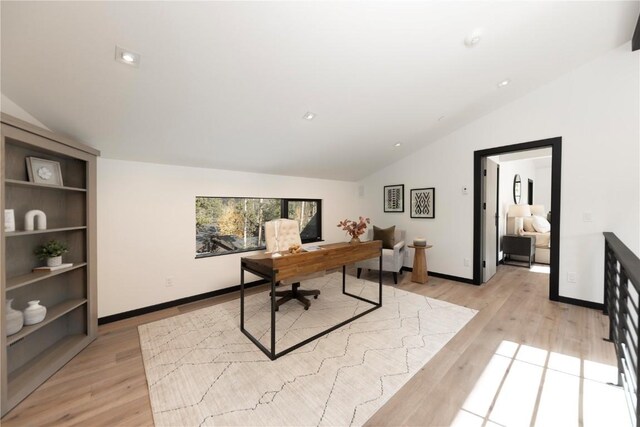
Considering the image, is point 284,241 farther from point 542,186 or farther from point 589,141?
point 542,186

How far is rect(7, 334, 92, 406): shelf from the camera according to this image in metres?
1.62

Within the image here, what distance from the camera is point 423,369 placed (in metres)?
1.92

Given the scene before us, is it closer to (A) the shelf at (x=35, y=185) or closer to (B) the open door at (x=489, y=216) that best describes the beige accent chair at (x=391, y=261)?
(B) the open door at (x=489, y=216)

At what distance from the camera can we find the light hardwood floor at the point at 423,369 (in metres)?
1.51

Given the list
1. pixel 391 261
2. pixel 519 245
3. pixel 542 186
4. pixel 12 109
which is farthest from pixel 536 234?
pixel 12 109

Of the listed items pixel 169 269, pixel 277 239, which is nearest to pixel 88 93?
pixel 169 269

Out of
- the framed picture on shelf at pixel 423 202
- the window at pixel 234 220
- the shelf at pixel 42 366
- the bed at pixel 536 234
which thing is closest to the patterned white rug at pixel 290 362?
the shelf at pixel 42 366

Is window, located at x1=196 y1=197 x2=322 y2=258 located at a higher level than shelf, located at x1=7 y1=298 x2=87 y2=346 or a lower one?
higher

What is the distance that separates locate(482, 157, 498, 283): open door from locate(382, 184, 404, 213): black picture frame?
1340mm

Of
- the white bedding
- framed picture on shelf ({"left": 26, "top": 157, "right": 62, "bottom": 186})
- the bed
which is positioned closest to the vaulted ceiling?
framed picture on shelf ({"left": 26, "top": 157, "right": 62, "bottom": 186})

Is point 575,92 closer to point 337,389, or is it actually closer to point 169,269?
point 337,389

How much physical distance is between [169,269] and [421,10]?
139 inches

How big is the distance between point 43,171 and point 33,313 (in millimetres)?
1054

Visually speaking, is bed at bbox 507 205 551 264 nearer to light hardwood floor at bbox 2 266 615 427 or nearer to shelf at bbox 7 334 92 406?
light hardwood floor at bbox 2 266 615 427
